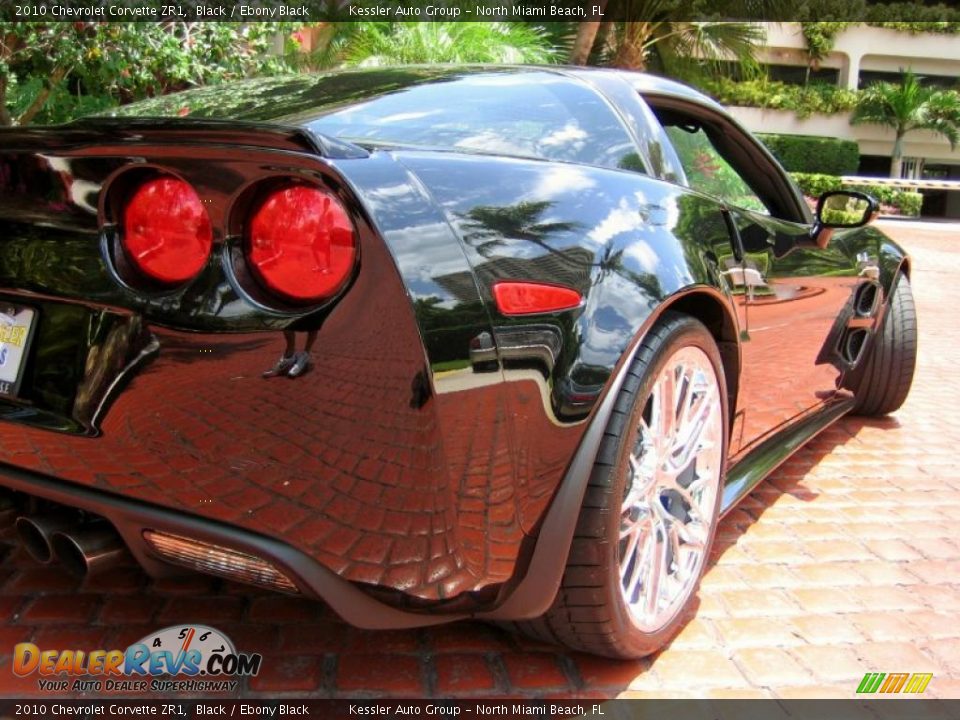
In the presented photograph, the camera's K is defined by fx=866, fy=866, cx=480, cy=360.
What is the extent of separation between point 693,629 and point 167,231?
66.3 inches

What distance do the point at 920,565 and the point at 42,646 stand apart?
258 centimetres

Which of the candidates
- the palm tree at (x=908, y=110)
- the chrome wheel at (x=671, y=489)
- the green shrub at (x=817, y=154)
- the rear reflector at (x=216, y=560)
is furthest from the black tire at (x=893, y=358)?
the palm tree at (x=908, y=110)

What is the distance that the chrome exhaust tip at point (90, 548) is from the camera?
1721 millimetres

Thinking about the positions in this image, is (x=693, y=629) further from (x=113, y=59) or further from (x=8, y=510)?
(x=113, y=59)

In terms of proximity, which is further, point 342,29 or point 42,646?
point 342,29

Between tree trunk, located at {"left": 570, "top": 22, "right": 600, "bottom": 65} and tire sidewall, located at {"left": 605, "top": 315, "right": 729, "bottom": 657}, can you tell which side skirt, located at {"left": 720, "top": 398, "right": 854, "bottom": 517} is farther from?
tree trunk, located at {"left": 570, "top": 22, "right": 600, "bottom": 65}

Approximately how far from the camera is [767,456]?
2914 millimetres

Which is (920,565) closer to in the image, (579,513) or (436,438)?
(579,513)

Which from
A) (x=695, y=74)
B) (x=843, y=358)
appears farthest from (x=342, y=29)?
(x=843, y=358)

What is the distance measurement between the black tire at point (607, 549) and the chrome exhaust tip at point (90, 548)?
88 cm

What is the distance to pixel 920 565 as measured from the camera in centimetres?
282

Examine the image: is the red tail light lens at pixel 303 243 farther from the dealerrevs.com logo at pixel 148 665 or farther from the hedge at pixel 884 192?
the hedge at pixel 884 192

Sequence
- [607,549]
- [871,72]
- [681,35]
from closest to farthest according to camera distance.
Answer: [607,549] → [681,35] → [871,72]

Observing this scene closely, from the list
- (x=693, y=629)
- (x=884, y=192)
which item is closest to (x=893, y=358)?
(x=693, y=629)
